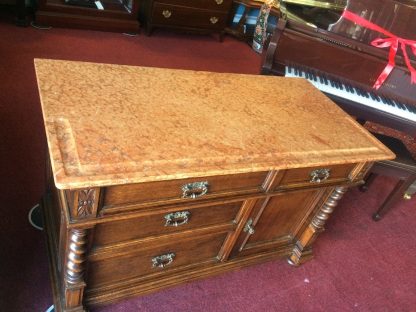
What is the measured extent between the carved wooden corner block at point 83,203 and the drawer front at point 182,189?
4 cm

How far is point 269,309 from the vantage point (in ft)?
5.41

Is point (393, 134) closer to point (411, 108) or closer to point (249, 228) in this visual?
point (411, 108)

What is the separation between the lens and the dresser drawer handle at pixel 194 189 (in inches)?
45.5

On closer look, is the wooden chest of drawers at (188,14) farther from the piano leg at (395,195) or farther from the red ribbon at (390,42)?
the piano leg at (395,195)

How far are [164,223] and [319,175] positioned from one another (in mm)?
644

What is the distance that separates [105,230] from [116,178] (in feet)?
1.03

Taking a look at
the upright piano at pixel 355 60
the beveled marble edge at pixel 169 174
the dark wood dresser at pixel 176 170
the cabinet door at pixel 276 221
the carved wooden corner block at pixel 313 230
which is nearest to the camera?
the beveled marble edge at pixel 169 174

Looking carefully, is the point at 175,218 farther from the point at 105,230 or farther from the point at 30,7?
the point at 30,7

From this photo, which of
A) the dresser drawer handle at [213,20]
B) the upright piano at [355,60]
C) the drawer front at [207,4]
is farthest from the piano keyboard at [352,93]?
the dresser drawer handle at [213,20]

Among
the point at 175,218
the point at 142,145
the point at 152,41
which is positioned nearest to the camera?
the point at 142,145

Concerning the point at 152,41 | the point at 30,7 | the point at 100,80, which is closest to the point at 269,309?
the point at 100,80

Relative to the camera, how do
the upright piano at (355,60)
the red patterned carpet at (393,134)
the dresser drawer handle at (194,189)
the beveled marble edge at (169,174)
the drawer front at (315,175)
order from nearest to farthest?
the beveled marble edge at (169,174)
the dresser drawer handle at (194,189)
the drawer front at (315,175)
the upright piano at (355,60)
the red patterned carpet at (393,134)

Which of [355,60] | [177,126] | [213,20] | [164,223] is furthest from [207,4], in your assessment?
[164,223]

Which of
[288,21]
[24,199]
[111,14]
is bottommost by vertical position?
[24,199]
